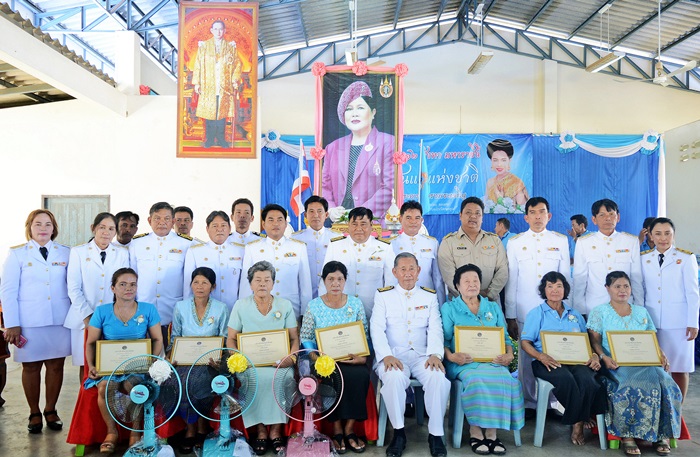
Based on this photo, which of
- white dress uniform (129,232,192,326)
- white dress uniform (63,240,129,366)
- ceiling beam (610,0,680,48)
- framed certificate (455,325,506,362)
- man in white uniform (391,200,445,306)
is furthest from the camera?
ceiling beam (610,0,680,48)

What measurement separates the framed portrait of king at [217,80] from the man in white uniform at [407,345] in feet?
11.6

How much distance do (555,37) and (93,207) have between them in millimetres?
10207

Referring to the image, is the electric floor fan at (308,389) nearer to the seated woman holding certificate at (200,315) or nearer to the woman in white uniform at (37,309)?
the seated woman holding certificate at (200,315)

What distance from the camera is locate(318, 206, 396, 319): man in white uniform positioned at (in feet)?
14.2

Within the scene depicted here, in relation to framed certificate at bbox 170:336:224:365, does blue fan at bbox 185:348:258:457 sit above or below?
below

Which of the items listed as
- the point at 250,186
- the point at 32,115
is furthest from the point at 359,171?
the point at 32,115

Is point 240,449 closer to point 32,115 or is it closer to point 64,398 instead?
point 64,398

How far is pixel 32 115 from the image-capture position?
7922 mm

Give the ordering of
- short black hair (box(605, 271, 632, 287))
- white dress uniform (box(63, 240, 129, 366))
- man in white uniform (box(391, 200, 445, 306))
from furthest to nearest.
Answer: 1. man in white uniform (box(391, 200, 445, 306))
2. white dress uniform (box(63, 240, 129, 366))
3. short black hair (box(605, 271, 632, 287))

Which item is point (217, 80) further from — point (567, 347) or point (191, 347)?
point (567, 347)

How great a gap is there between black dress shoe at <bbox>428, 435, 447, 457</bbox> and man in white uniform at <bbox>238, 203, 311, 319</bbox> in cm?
138

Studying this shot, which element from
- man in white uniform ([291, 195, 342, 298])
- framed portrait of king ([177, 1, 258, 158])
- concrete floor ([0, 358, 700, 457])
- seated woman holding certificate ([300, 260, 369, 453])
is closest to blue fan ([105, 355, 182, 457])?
concrete floor ([0, 358, 700, 457])

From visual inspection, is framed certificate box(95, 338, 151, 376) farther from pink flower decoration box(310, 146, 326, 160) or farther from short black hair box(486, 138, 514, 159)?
short black hair box(486, 138, 514, 159)

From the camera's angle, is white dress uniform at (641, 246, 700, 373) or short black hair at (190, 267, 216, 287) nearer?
short black hair at (190, 267, 216, 287)
